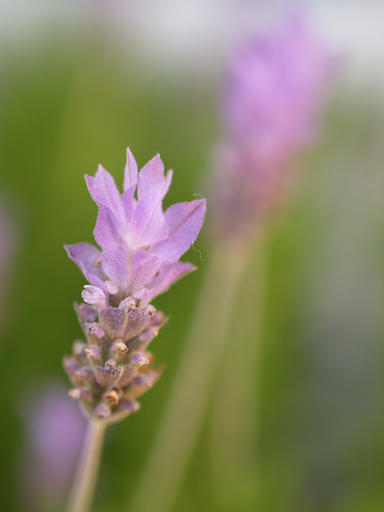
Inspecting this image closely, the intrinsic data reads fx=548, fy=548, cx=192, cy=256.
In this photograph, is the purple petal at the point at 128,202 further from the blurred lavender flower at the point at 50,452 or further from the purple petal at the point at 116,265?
the blurred lavender flower at the point at 50,452

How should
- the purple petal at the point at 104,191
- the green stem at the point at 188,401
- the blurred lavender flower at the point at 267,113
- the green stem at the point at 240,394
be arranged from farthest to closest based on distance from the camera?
the green stem at the point at 240,394 → the green stem at the point at 188,401 → the blurred lavender flower at the point at 267,113 → the purple petal at the point at 104,191

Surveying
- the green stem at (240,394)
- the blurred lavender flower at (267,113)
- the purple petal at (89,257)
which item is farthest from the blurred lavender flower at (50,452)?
the purple petal at (89,257)

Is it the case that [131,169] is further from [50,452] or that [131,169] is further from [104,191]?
[50,452]

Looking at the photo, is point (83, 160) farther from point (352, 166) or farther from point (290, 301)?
point (352, 166)

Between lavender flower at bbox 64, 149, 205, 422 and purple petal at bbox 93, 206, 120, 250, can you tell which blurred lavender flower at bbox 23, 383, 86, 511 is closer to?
Result: lavender flower at bbox 64, 149, 205, 422

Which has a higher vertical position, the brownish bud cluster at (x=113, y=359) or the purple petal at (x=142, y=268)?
the purple petal at (x=142, y=268)

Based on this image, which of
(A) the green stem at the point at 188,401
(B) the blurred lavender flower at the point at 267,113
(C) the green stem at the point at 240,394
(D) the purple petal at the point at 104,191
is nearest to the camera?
(D) the purple petal at the point at 104,191

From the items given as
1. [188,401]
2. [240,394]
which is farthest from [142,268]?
[240,394]
